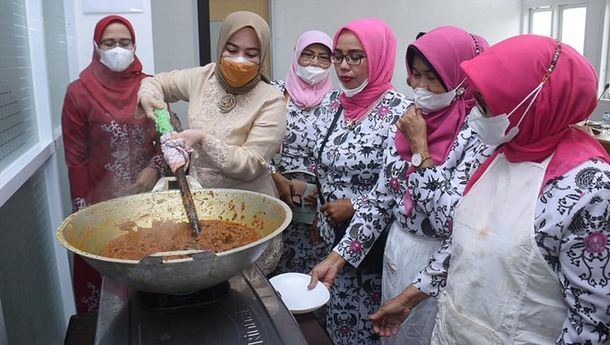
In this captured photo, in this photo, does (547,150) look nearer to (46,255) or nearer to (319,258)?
(319,258)

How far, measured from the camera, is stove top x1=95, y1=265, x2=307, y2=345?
0.91 metres

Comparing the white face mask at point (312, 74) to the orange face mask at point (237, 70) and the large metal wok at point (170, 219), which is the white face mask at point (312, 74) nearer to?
the orange face mask at point (237, 70)

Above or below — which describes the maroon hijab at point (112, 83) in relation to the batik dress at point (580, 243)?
above

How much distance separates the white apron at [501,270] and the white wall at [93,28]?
163 cm

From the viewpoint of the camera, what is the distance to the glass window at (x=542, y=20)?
6109 mm

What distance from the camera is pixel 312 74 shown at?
92.7 inches

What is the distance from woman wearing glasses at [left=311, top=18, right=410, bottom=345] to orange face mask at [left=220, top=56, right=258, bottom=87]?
370 mm

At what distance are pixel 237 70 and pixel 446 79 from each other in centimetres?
67

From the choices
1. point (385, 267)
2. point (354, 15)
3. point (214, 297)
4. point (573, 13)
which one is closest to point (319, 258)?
point (385, 267)

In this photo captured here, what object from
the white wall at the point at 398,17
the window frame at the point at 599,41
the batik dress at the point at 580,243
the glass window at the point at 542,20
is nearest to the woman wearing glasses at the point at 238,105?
the batik dress at the point at 580,243

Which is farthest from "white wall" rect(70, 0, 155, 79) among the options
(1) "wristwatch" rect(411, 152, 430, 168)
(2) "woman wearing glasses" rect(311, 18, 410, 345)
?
(1) "wristwatch" rect(411, 152, 430, 168)

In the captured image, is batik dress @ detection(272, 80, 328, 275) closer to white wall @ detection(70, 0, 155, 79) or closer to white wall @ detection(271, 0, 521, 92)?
white wall @ detection(70, 0, 155, 79)

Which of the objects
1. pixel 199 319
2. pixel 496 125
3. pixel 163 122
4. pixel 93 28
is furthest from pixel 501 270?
pixel 93 28

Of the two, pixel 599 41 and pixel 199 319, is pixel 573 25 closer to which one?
pixel 599 41
